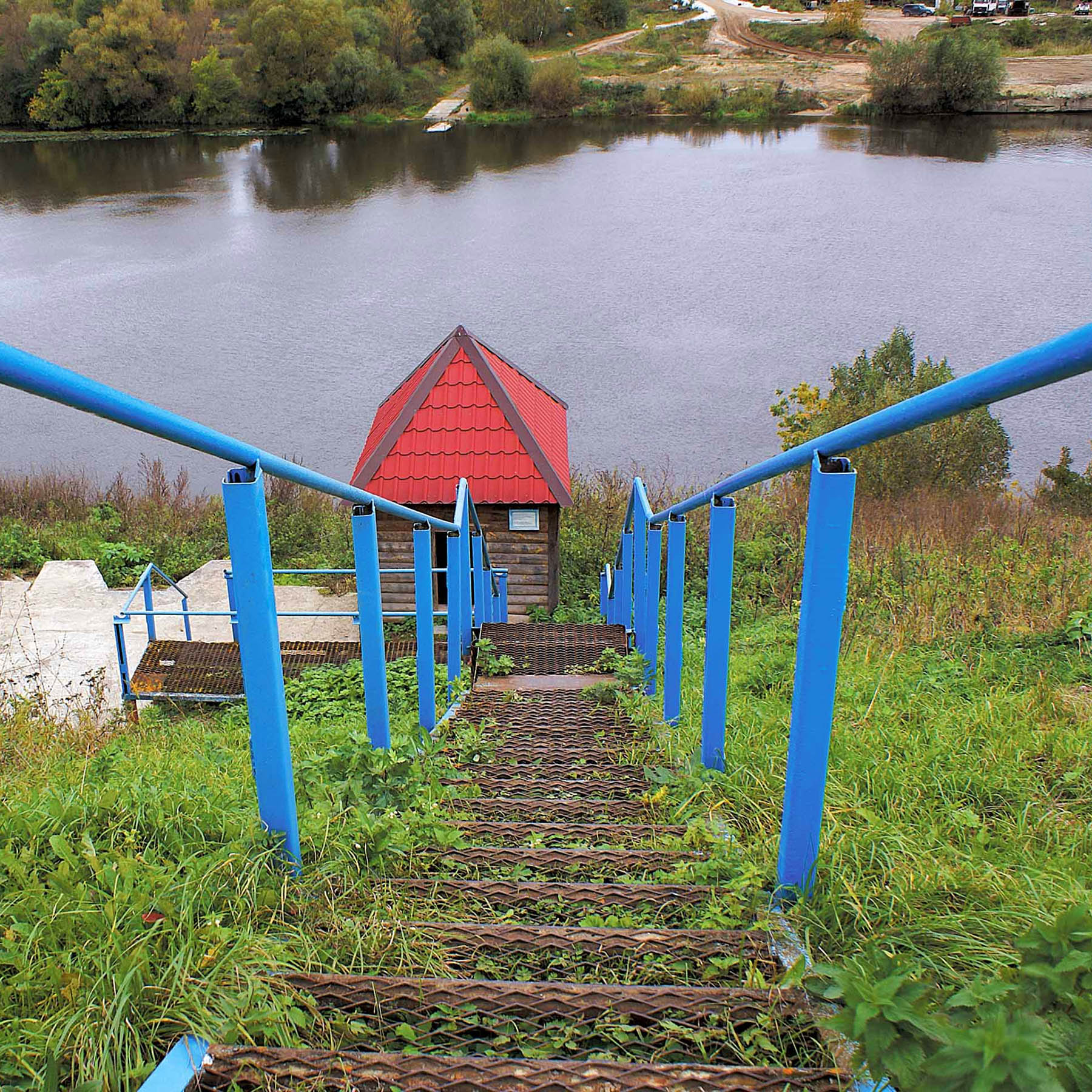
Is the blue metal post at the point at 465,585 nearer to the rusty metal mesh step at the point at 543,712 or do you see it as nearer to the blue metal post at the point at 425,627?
the rusty metal mesh step at the point at 543,712

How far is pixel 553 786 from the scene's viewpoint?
3.10 m

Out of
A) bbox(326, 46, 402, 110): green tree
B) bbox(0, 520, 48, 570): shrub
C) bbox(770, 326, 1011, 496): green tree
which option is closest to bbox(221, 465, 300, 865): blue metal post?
bbox(0, 520, 48, 570): shrub

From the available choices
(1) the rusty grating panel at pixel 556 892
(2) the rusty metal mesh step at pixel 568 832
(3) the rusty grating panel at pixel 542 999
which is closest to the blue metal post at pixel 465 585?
(2) the rusty metal mesh step at pixel 568 832

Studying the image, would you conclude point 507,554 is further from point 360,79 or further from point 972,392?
point 360,79

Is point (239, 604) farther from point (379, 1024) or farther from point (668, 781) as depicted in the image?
point (668, 781)

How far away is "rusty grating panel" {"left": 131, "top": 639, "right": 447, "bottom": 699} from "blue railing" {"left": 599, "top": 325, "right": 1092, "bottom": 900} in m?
5.62

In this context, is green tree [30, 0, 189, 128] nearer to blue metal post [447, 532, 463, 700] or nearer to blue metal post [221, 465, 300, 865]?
blue metal post [447, 532, 463, 700]

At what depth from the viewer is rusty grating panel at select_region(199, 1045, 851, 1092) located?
4.15ft

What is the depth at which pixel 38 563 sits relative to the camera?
44.6 feet

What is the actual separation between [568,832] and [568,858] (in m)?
0.26

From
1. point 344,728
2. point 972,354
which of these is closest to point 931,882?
point 344,728

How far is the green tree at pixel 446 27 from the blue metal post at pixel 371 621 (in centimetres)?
6166

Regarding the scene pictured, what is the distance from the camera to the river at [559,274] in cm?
2195

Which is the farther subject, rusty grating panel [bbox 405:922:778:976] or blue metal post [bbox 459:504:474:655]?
blue metal post [bbox 459:504:474:655]
